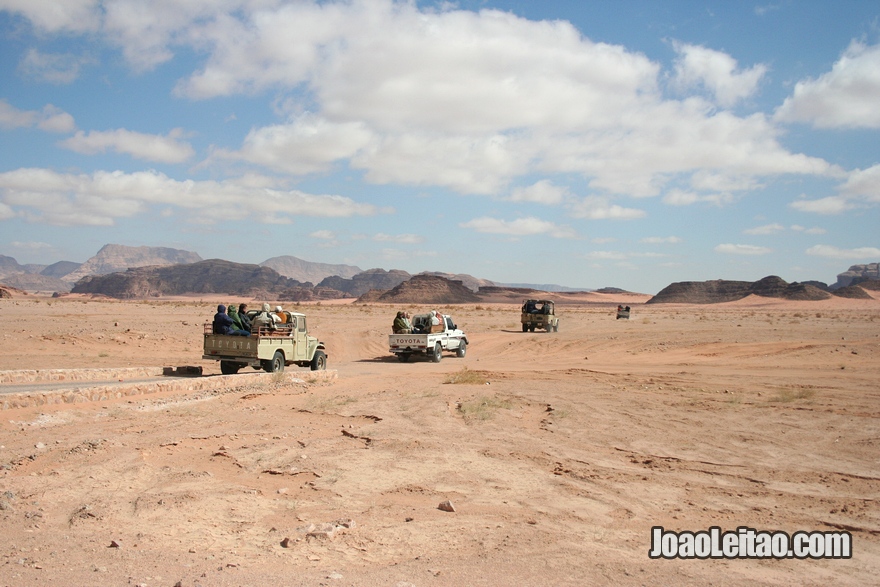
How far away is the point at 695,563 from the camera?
5.66m

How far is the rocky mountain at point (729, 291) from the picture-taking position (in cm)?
11899

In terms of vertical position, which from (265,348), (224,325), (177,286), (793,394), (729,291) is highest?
(729,291)

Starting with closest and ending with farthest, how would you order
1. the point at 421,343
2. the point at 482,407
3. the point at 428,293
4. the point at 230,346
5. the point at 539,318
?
the point at 482,407 → the point at 230,346 → the point at 421,343 → the point at 539,318 → the point at 428,293

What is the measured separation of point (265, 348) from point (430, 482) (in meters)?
10.2

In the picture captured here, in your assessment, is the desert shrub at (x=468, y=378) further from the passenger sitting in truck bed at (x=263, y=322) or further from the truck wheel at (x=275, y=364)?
the passenger sitting in truck bed at (x=263, y=322)

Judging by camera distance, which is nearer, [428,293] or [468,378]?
[468,378]

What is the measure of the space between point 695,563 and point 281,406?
377 inches

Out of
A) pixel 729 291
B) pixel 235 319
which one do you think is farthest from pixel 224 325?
pixel 729 291

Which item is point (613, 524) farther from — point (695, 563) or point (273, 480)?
point (273, 480)

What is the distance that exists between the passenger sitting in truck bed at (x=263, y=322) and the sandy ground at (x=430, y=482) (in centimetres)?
152

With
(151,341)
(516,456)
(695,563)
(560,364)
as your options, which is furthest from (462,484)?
(151,341)

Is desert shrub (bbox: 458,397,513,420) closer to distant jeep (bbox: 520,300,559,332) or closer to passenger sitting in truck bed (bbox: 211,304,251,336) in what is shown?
passenger sitting in truck bed (bbox: 211,304,251,336)

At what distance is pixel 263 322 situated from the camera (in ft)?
56.5

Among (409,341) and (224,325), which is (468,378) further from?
(224,325)
